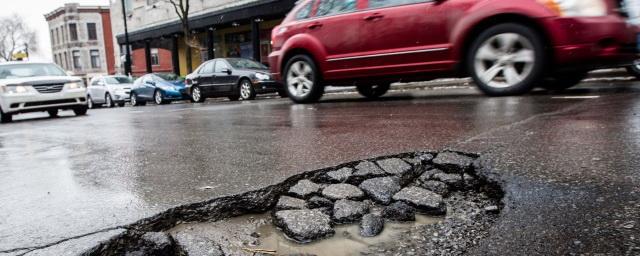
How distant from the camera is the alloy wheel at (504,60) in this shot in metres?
5.24

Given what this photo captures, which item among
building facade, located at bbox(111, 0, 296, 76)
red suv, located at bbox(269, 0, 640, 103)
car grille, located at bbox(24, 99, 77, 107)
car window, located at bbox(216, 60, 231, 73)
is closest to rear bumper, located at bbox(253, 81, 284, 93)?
car window, located at bbox(216, 60, 231, 73)

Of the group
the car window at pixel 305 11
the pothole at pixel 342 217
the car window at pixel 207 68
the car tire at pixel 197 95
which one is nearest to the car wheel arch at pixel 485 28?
the car window at pixel 305 11

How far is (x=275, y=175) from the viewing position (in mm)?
2719

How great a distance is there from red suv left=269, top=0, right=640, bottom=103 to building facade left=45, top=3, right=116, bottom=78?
181ft

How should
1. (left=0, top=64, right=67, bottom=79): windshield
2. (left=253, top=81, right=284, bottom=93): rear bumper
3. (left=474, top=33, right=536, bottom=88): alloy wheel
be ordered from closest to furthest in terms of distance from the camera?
(left=474, top=33, right=536, bottom=88): alloy wheel, (left=0, top=64, right=67, bottom=79): windshield, (left=253, top=81, right=284, bottom=93): rear bumper

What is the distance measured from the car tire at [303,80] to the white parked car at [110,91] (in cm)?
1451

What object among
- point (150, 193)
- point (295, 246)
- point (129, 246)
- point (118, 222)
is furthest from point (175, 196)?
point (295, 246)

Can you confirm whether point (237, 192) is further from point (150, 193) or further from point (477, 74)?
point (477, 74)

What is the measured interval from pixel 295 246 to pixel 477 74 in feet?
14.2

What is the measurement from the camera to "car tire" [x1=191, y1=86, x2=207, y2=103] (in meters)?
15.1

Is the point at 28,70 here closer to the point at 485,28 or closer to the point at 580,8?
the point at 485,28

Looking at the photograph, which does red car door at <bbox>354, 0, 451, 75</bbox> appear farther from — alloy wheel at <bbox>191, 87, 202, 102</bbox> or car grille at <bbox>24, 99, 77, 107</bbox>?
alloy wheel at <bbox>191, 87, 202, 102</bbox>

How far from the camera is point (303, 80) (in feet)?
24.4

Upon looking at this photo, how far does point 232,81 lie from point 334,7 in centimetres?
757
